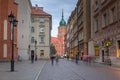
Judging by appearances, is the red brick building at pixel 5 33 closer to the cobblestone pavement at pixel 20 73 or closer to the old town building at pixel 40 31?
the cobblestone pavement at pixel 20 73

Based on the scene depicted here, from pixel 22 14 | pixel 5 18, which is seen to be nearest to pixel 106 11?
pixel 5 18

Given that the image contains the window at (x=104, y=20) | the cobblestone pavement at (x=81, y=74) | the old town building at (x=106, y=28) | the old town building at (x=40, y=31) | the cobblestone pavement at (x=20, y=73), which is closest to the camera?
the cobblestone pavement at (x=81, y=74)

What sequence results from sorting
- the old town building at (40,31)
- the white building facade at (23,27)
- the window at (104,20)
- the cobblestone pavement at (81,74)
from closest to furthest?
the cobblestone pavement at (81,74) → the window at (104,20) → the white building facade at (23,27) → the old town building at (40,31)

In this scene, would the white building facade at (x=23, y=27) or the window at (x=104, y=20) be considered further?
the white building facade at (x=23, y=27)

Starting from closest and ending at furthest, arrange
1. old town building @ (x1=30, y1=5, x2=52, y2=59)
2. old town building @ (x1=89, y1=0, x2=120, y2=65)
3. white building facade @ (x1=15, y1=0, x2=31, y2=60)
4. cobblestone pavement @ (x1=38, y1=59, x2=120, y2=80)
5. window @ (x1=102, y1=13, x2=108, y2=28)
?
cobblestone pavement @ (x1=38, y1=59, x2=120, y2=80), old town building @ (x1=89, y1=0, x2=120, y2=65), window @ (x1=102, y1=13, x2=108, y2=28), white building facade @ (x1=15, y1=0, x2=31, y2=60), old town building @ (x1=30, y1=5, x2=52, y2=59)

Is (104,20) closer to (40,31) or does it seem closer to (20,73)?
(20,73)

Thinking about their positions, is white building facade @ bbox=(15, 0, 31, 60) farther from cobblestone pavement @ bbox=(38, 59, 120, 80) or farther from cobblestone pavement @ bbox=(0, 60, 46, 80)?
cobblestone pavement @ bbox=(38, 59, 120, 80)

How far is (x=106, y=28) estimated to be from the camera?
48.0 metres

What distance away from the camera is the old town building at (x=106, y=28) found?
4197cm

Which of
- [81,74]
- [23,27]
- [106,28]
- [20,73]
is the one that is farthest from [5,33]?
[81,74]

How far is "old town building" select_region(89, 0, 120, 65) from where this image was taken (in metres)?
42.0

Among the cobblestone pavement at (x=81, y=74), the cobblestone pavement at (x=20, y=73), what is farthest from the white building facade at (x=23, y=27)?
the cobblestone pavement at (x=81, y=74)

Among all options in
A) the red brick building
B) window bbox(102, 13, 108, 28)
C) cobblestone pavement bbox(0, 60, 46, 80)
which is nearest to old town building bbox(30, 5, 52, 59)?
the red brick building

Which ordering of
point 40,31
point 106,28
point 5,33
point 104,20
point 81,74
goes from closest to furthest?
point 81,74
point 106,28
point 104,20
point 5,33
point 40,31
